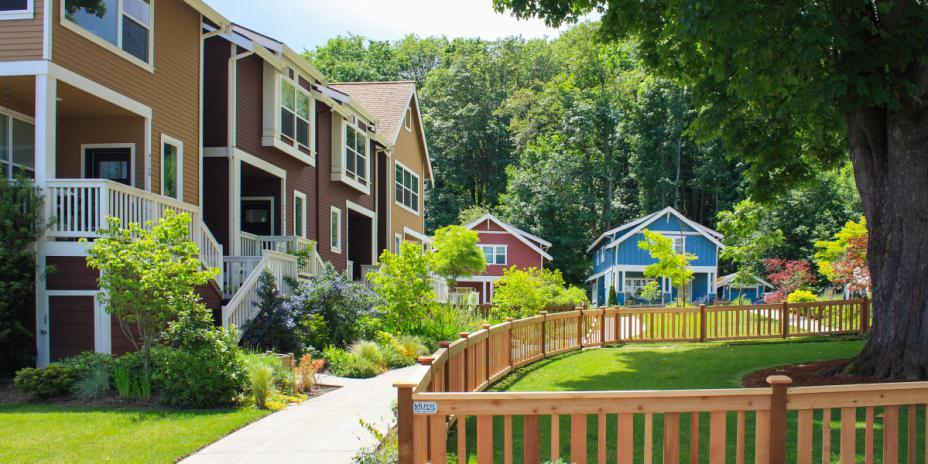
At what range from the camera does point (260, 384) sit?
10992 millimetres

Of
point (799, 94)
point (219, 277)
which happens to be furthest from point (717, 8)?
point (219, 277)

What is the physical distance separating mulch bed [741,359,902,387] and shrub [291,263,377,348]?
7751mm

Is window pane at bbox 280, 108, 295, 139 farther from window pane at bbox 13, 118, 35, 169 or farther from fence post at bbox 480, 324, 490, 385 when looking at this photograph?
fence post at bbox 480, 324, 490, 385

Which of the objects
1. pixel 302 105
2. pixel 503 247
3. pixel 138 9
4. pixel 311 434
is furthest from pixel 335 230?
pixel 503 247

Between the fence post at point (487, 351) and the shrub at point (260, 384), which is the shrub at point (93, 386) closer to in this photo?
the shrub at point (260, 384)

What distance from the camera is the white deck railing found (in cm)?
1502

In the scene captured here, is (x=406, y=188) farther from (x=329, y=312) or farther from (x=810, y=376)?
(x=810, y=376)

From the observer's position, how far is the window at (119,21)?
13.5 m

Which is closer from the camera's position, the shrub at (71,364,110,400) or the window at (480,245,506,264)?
the shrub at (71,364,110,400)

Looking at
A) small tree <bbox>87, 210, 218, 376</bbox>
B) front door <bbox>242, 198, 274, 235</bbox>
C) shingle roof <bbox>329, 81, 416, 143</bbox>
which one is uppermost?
shingle roof <bbox>329, 81, 416, 143</bbox>

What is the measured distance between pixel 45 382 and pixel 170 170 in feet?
20.4

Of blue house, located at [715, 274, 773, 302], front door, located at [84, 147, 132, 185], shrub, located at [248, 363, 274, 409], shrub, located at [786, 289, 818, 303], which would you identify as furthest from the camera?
blue house, located at [715, 274, 773, 302]

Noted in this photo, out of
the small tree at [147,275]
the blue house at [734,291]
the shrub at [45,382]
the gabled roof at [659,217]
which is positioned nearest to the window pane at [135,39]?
the small tree at [147,275]

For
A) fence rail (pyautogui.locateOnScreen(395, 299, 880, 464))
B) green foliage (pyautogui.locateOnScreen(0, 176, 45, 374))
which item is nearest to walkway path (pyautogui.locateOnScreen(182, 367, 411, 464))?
fence rail (pyautogui.locateOnScreen(395, 299, 880, 464))
